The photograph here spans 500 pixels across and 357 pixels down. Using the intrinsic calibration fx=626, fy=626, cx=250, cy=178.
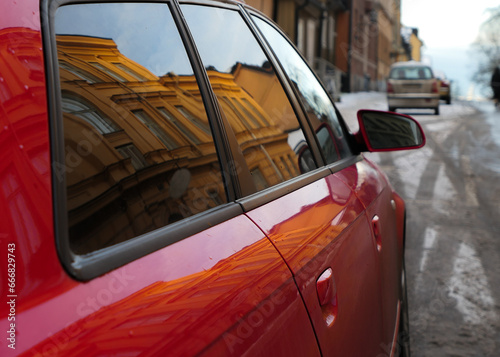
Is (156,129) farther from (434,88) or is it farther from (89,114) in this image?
(434,88)

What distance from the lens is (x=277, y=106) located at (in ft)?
6.54

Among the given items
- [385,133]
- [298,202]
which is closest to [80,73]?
[298,202]

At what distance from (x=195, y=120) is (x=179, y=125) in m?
0.06

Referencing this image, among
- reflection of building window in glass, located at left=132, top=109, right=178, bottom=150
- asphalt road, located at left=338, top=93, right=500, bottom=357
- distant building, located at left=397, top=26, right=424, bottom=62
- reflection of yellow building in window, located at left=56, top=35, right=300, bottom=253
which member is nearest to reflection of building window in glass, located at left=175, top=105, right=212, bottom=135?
reflection of yellow building in window, located at left=56, top=35, right=300, bottom=253

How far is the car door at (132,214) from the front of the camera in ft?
2.72

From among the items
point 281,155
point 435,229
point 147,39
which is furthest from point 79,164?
point 435,229

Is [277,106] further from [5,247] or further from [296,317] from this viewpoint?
[5,247]

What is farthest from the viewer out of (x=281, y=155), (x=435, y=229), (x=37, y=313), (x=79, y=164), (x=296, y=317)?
(x=435, y=229)

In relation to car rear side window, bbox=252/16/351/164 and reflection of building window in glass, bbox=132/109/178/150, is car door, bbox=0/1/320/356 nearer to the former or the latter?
reflection of building window in glass, bbox=132/109/178/150

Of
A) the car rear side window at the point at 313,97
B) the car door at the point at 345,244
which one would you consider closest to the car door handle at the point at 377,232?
the car door at the point at 345,244

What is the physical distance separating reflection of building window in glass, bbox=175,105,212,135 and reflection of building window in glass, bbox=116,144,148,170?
0.24m

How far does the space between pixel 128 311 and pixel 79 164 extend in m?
0.26

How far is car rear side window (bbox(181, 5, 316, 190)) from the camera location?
63.0 inches

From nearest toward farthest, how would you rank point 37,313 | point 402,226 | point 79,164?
point 37,313
point 79,164
point 402,226
